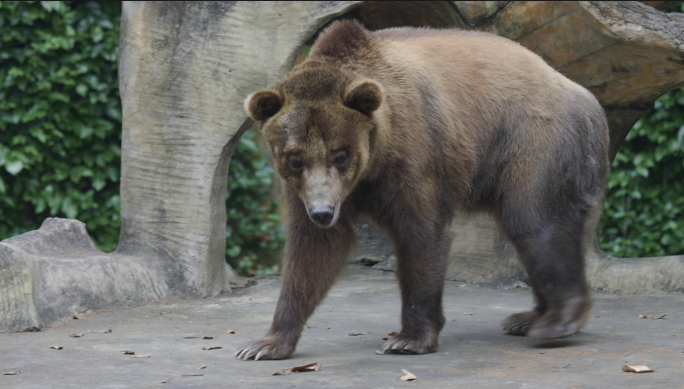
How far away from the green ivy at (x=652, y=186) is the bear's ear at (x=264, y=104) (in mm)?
4874

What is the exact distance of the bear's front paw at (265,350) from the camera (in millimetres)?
4137

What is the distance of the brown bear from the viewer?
13.0 feet

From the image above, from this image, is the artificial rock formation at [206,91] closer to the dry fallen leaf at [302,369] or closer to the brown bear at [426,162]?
the brown bear at [426,162]

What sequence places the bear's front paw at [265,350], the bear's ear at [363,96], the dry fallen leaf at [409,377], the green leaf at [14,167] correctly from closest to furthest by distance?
the dry fallen leaf at [409,377] → the bear's ear at [363,96] → the bear's front paw at [265,350] → the green leaf at [14,167]

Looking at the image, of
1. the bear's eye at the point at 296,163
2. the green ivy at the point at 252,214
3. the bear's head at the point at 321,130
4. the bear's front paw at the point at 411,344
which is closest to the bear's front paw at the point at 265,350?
the bear's front paw at the point at 411,344

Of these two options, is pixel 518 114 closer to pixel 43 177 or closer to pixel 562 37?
pixel 562 37

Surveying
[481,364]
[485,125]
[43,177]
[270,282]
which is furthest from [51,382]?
[43,177]

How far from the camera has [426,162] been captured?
4266mm

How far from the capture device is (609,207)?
27.3 feet

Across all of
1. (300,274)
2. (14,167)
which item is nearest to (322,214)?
(300,274)

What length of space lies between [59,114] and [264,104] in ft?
13.9

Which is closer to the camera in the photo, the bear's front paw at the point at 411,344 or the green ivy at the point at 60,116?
the bear's front paw at the point at 411,344

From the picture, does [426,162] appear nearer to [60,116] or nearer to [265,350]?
[265,350]

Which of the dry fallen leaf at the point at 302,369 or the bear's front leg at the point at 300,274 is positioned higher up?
the bear's front leg at the point at 300,274
